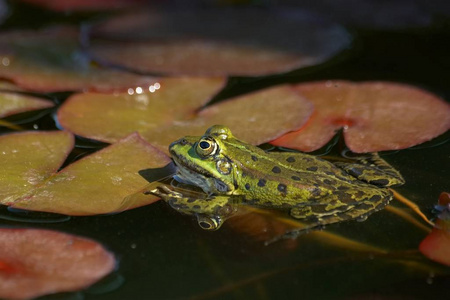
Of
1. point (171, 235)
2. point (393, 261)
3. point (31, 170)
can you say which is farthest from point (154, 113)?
point (393, 261)

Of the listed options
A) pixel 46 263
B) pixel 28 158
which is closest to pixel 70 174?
pixel 28 158

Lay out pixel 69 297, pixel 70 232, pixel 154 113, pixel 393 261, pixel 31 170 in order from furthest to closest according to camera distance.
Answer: pixel 154 113
pixel 31 170
pixel 70 232
pixel 393 261
pixel 69 297

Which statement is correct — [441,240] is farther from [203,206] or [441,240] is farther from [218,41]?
[218,41]

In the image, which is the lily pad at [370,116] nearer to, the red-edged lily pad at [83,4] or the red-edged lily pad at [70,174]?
the red-edged lily pad at [70,174]

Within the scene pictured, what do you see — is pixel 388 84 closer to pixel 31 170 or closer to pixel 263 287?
pixel 263 287

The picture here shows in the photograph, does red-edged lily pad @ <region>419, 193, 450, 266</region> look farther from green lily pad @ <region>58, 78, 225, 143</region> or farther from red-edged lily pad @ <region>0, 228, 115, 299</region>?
green lily pad @ <region>58, 78, 225, 143</region>

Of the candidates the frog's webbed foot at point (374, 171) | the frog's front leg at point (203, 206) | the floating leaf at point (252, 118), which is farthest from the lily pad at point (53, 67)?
the frog's webbed foot at point (374, 171)
